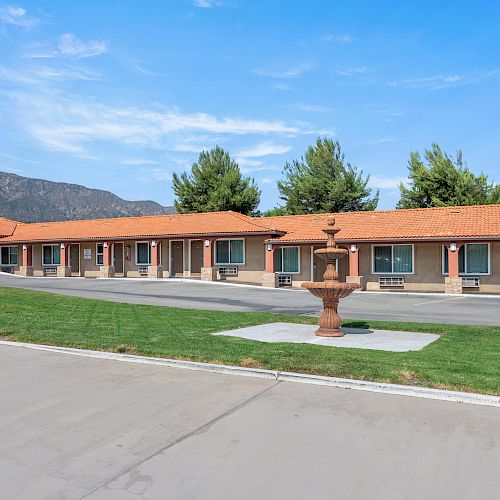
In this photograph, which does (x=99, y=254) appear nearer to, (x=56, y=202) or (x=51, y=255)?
(x=51, y=255)

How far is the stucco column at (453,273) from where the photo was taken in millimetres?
25062

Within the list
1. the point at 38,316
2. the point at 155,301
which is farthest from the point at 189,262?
the point at 38,316

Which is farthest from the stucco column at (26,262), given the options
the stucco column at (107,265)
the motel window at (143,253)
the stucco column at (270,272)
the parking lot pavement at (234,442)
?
the parking lot pavement at (234,442)

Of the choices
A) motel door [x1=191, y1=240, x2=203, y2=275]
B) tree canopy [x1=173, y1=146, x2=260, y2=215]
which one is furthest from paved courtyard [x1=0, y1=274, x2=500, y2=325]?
tree canopy [x1=173, y1=146, x2=260, y2=215]

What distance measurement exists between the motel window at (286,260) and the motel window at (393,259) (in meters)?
4.40

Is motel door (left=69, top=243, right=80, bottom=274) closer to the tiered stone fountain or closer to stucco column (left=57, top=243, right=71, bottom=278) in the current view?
stucco column (left=57, top=243, right=71, bottom=278)

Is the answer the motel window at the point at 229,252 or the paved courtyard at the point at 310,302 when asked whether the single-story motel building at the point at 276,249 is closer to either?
the motel window at the point at 229,252

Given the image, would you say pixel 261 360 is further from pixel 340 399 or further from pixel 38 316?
pixel 38 316

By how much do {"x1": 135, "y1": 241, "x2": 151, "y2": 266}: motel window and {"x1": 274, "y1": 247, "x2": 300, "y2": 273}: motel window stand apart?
878 centimetres

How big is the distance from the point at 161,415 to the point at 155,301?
1443cm

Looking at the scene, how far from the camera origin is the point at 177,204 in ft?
192

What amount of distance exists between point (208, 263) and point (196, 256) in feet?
9.41

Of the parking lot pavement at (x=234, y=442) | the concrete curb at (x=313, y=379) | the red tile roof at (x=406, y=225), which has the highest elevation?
the red tile roof at (x=406, y=225)

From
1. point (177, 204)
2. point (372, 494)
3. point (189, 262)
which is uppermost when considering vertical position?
point (177, 204)
